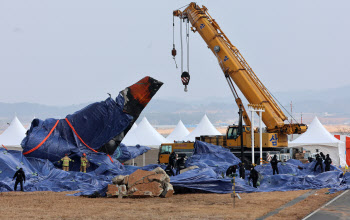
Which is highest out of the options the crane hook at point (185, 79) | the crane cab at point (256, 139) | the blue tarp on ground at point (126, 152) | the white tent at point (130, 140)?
the crane hook at point (185, 79)

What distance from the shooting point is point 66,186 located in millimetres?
27891

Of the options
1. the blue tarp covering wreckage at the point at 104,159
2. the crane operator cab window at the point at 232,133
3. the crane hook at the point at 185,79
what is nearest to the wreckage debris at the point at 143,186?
the blue tarp covering wreckage at the point at 104,159

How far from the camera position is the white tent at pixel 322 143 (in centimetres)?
4638

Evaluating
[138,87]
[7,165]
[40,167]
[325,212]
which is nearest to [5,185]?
[7,165]

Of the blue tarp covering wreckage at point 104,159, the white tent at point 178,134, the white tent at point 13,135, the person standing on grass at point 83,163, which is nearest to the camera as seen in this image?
the blue tarp covering wreckage at point 104,159

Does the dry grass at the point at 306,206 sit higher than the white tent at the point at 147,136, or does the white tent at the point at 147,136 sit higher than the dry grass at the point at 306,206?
the white tent at the point at 147,136

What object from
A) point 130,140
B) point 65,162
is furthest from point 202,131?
point 65,162

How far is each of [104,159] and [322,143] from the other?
2158 centimetres

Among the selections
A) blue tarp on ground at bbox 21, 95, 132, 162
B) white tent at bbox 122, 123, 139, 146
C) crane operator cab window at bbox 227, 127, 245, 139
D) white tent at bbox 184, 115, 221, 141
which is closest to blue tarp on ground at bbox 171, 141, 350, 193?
crane operator cab window at bbox 227, 127, 245, 139

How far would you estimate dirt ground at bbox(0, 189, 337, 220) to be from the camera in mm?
17812

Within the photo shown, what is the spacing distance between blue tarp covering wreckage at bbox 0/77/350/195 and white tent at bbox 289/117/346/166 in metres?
13.7

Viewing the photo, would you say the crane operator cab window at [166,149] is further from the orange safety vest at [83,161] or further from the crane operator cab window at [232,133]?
the orange safety vest at [83,161]

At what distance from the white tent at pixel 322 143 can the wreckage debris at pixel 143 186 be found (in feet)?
83.9

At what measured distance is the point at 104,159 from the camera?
3459cm
